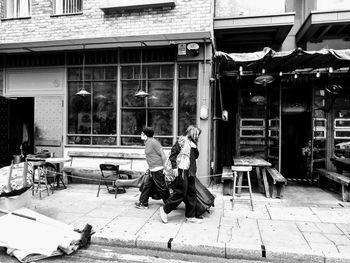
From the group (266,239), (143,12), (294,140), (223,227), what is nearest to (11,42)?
(143,12)

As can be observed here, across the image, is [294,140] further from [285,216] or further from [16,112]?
[16,112]

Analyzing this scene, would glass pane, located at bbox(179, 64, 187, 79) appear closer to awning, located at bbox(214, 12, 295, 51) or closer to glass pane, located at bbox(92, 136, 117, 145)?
awning, located at bbox(214, 12, 295, 51)

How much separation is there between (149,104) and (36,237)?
5.45 meters

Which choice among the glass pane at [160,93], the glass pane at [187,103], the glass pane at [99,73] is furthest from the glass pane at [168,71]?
the glass pane at [99,73]

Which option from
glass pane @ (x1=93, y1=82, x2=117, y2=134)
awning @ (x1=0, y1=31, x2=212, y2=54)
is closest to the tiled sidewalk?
glass pane @ (x1=93, y1=82, x2=117, y2=134)

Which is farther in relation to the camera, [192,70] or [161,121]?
[161,121]

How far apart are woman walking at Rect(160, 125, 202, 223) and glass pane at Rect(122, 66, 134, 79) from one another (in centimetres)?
415

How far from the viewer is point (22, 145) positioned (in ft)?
35.4

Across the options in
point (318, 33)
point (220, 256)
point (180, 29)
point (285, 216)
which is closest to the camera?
point (220, 256)

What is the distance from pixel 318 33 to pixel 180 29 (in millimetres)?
4554

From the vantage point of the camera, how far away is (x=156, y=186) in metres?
6.88

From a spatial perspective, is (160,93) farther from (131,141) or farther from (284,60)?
(284,60)

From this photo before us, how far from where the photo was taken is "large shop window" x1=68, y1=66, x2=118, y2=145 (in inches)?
380

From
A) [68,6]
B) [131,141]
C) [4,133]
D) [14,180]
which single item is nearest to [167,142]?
[131,141]
